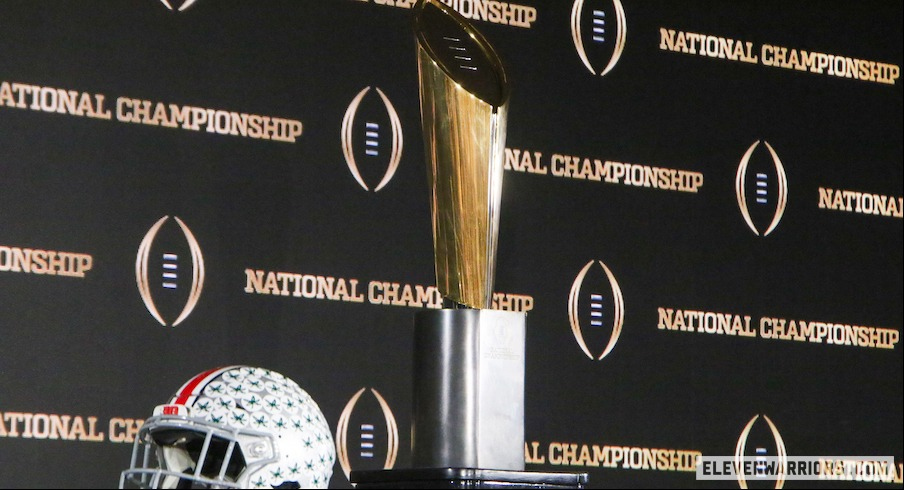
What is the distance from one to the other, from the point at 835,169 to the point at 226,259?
2.04 meters

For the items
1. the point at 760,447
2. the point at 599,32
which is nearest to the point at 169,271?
the point at 599,32

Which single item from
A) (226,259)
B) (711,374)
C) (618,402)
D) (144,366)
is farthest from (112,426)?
(711,374)

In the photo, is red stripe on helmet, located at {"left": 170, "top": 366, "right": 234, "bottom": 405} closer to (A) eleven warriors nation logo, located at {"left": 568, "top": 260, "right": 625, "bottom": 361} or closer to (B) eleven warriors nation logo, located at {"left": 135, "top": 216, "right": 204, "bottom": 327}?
(B) eleven warriors nation logo, located at {"left": 135, "top": 216, "right": 204, "bottom": 327}

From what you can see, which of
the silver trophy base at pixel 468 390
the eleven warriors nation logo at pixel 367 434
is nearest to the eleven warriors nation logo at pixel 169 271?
the eleven warriors nation logo at pixel 367 434

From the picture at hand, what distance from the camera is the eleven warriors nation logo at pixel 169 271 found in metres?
3.67

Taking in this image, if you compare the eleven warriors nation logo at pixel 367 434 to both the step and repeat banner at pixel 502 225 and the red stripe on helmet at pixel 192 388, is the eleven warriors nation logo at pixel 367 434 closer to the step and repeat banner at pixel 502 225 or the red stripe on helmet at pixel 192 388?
the step and repeat banner at pixel 502 225

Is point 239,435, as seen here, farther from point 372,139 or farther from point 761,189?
point 761,189

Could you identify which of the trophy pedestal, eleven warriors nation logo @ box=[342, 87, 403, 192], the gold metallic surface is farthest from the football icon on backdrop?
the trophy pedestal

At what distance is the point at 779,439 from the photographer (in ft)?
14.3

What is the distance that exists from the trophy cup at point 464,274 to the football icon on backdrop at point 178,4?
89 centimetres

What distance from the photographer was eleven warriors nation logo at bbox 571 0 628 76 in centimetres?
434

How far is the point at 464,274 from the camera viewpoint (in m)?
3.04

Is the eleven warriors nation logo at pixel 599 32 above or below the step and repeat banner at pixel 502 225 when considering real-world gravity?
above

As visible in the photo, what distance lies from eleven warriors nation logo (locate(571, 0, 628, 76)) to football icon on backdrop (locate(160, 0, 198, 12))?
118 cm
